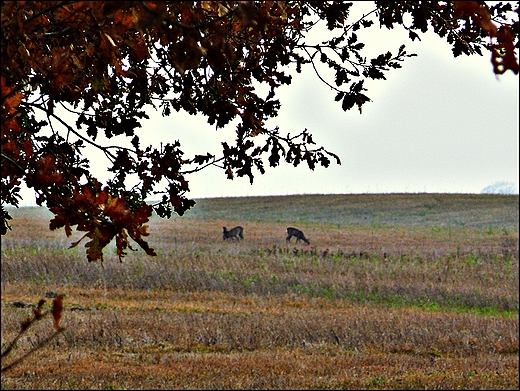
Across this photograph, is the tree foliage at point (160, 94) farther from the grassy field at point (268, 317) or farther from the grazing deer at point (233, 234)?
the grazing deer at point (233, 234)

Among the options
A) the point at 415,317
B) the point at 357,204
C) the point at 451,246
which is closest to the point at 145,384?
the point at 415,317

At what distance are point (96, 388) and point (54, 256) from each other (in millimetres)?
14977

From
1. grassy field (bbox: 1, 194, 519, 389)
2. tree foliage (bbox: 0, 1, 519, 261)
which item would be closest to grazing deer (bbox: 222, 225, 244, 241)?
grassy field (bbox: 1, 194, 519, 389)

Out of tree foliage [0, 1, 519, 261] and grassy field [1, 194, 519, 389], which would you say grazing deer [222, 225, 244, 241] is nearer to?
grassy field [1, 194, 519, 389]

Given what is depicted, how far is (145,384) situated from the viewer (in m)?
10.2

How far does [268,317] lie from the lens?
15.9 meters

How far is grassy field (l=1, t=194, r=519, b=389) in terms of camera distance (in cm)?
1081

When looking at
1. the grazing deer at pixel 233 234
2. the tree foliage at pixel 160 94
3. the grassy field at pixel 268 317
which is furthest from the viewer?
the grazing deer at pixel 233 234

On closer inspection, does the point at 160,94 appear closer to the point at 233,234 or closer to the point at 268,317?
the point at 268,317

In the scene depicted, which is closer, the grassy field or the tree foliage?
the tree foliage

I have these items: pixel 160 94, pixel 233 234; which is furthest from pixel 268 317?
pixel 233 234

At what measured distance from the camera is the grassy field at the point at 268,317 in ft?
35.5

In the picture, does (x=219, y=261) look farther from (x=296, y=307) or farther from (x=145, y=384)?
(x=145, y=384)

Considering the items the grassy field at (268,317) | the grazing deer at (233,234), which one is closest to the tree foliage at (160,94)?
the grassy field at (268,317)
